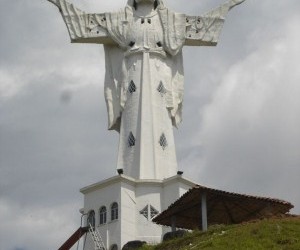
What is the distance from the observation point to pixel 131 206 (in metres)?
46.3

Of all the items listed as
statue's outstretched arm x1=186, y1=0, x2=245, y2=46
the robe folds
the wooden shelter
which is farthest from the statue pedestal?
statue's outstretched arm x1=186, y1=0, x2=245, y2=46

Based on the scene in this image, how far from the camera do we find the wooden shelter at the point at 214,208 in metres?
36.2

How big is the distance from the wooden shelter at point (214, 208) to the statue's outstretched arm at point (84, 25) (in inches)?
718

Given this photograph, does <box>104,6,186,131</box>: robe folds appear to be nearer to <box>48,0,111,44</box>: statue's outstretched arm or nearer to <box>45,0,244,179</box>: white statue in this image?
<box>45,0,244,179</box>: white statue

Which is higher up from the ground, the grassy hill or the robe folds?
the robe folds

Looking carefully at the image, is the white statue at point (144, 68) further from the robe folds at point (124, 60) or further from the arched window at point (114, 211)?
the arched window at point (114, 211)

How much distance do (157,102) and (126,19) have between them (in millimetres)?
6816

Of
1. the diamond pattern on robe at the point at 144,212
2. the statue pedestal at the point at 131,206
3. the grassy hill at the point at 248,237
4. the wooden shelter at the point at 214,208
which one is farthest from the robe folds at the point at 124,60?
the grassy hill at the point at 248,237

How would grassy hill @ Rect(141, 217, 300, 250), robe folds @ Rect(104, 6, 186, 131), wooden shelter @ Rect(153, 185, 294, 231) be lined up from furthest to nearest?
robe folds @ Rect(104, 6, 186, 131) < wooden shelter @ Rect(153, 185, 294, 231) < grassy hill @ Rect(141, 217, 300, 250)

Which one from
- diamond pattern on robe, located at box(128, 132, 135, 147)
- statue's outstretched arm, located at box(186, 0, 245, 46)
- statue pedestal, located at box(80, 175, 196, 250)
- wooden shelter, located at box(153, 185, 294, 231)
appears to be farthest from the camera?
statue's outstretched arm, located at box(186, 0, 245, 46)

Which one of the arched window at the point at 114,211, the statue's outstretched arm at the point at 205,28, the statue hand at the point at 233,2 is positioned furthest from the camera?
the statue hand at the point at 233,2

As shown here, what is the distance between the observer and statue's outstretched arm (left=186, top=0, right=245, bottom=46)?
5431 centimetres

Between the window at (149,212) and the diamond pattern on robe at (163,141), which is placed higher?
the diamond pattern on robe at (163,141)

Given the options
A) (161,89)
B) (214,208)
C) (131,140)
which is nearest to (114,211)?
(131,140)
